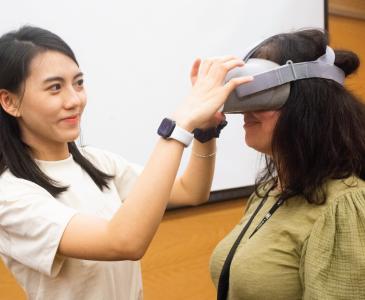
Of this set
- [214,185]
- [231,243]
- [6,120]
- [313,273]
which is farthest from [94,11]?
[313,273]

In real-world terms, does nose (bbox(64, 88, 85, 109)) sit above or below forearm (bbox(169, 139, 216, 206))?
above

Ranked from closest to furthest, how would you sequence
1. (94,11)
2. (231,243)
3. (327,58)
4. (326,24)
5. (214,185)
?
(327,58) < (231,243) < (94,11) < (214,185) < (326,24)

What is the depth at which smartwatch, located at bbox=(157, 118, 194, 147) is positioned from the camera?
83cm

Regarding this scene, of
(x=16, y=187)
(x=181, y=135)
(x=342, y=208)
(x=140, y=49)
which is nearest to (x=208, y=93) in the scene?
(x=181, y=135)

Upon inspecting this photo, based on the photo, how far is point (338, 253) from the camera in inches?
32.1

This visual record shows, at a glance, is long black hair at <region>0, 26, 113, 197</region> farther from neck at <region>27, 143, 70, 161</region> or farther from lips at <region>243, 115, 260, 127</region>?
lips at <region>243, 115, 260, 127</region>

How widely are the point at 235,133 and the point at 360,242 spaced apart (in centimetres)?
125

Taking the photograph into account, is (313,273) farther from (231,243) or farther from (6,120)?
(6,120)

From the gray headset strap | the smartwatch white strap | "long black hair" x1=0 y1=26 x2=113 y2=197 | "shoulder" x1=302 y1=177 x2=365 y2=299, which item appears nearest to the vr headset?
the gray headset strap

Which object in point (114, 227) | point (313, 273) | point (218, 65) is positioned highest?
point (218, 65)

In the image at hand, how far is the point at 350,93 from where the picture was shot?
3.06ft

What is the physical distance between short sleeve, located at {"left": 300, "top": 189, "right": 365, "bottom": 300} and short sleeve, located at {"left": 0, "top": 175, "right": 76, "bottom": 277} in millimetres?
482

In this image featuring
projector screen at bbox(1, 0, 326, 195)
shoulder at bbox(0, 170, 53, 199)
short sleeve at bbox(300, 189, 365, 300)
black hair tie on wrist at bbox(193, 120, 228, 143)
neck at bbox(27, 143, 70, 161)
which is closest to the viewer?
short sleeve at bbox(300, 189, 365, 300)

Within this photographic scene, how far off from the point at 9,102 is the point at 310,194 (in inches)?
27.0
